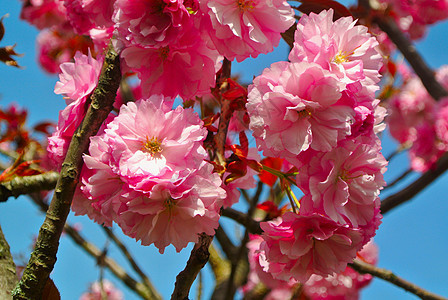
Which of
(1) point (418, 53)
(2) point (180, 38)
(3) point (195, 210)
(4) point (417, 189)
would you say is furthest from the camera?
(1) point (418, 53)

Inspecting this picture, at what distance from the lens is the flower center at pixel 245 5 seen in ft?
2.62

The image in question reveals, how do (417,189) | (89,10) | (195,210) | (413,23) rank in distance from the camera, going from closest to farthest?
(195,210)
(89,10)
(417,189)
(413,23)

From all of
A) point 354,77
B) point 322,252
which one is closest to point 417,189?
point 322,252

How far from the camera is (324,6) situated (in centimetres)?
100

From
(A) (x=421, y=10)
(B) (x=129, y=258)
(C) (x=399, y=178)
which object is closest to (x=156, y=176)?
(B) (x=129, y=258)

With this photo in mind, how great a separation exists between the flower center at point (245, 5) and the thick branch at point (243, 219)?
85 centimetres

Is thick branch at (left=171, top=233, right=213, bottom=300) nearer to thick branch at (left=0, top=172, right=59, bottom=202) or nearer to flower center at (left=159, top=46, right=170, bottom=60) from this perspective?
flower center at (left=159, top=46, right=170, bottom=60)

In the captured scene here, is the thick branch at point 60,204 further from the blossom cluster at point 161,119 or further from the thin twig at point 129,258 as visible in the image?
the thin twig at point 129,258

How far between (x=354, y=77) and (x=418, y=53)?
2.15 metres

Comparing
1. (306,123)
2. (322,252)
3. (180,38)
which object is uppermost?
(180,38)

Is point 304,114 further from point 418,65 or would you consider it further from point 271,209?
point 418,65

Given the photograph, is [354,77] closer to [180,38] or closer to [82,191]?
[180,38]

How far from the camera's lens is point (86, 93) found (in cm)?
87

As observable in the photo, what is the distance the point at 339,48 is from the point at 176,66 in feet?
1.07
